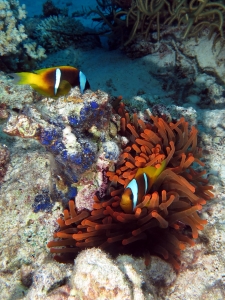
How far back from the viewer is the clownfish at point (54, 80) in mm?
2436

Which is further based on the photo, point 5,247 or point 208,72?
point 208,72

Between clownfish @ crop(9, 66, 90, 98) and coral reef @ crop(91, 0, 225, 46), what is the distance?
2.51m

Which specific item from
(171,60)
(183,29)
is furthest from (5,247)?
(183,29)

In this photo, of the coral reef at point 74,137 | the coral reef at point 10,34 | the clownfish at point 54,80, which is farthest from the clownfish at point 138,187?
the coral reef at point 10,34

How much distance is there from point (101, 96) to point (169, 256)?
1.25 metres

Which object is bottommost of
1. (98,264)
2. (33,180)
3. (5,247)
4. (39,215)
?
(5,247)

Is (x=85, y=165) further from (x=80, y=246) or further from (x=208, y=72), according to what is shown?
(x=208, y=72)

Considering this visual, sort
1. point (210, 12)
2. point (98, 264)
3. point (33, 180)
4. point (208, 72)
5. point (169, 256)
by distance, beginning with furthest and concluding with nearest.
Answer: point (208, 72), point (210, 12), point (33, 180), point (169, 256), point (98, 264)

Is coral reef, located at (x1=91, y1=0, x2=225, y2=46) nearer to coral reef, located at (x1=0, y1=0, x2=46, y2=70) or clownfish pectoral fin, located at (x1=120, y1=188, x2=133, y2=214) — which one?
coral reef, located at (x1=0, y1=0, x2=46, y2=70)

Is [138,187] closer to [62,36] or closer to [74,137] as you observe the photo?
[74,137]

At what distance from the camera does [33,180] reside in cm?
226

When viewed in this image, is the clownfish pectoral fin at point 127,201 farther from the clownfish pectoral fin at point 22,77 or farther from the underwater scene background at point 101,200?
the clownfish pectoral fin at point 22,77

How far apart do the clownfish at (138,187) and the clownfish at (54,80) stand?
969 millimetres

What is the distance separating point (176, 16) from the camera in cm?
434
